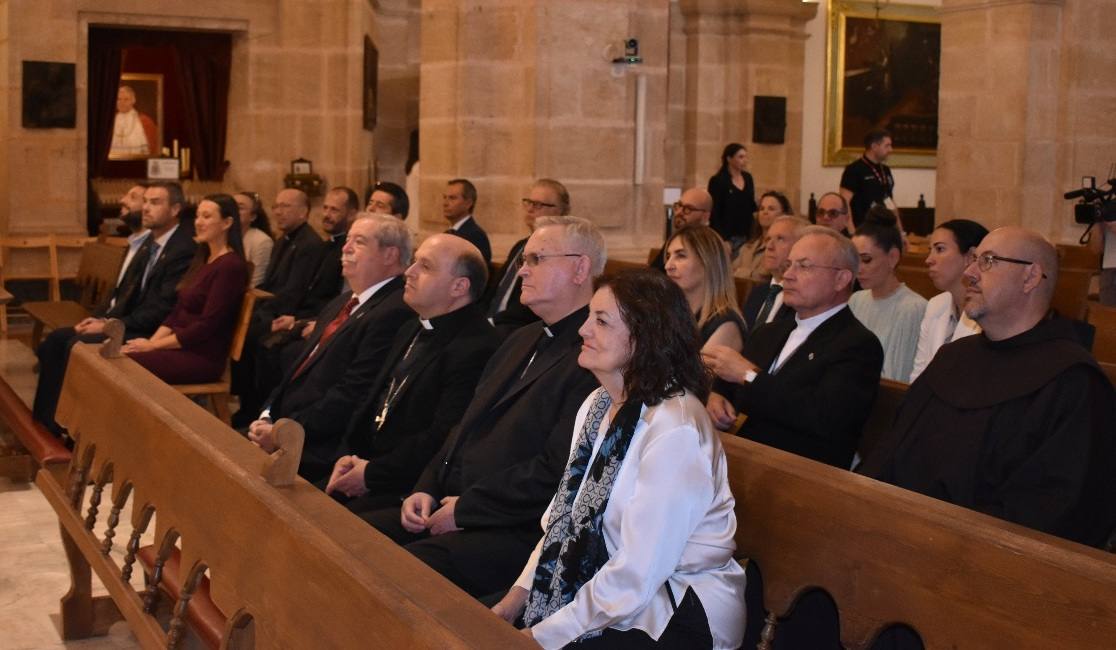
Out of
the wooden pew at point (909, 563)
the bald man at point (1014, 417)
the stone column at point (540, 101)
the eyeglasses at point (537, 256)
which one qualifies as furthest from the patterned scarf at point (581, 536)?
the stone column at point (540, 101)

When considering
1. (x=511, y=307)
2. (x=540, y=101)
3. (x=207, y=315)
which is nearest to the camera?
(x=207, y=315)

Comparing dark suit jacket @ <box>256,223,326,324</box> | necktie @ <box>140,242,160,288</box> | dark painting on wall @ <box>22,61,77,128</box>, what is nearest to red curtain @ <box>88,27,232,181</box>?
dark painting on wall @ <box>22,61,77,128</box>

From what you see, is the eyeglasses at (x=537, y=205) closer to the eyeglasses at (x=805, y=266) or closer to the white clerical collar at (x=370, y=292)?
the white clerical collar at (x=370, y=292)

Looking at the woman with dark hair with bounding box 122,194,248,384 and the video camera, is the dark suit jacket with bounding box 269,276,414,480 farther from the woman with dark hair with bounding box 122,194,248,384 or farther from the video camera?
the video camera

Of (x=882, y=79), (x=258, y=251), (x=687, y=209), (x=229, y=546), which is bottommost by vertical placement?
(x=229, y=546)

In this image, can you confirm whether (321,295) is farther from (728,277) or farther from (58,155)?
(58,155)

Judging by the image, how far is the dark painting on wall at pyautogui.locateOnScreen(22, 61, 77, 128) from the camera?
13391 millimetres

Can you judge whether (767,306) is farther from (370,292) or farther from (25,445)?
(25,445)

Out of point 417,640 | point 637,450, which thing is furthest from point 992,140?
point 417,640

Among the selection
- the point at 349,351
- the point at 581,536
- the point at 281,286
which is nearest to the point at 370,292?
the point at 349,351

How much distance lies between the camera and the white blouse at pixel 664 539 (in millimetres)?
2840

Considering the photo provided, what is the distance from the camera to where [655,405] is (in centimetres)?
301

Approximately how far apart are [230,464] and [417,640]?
3.80 ft

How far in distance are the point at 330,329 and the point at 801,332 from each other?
83.0 inches
